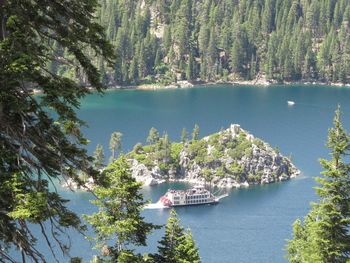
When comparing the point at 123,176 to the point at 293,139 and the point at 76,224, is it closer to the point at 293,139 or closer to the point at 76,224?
the point at 76,224

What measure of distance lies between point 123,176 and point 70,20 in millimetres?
8026

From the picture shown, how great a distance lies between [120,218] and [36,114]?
26.9 ft

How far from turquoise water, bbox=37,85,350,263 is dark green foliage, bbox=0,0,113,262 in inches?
2351

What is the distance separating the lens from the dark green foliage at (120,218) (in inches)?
693

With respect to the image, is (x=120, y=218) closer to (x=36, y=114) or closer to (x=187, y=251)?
(x=187, y=251)

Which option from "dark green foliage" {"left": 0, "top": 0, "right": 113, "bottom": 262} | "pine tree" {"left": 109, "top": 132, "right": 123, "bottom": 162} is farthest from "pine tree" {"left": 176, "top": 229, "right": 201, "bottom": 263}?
"pine tree" {"left": 109, "top": 132, "right": 123, "bottom": 162}

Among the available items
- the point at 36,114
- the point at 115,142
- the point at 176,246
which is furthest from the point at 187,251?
the point at 115,142

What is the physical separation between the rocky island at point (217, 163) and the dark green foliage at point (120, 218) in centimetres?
8686

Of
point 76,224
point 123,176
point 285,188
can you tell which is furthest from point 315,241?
point 285,188

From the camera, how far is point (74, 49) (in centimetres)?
1099

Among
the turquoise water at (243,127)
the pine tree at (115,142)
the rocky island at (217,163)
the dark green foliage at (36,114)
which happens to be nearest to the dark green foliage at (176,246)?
the dark green foliage at (36,114)

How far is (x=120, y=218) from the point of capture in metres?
18.0

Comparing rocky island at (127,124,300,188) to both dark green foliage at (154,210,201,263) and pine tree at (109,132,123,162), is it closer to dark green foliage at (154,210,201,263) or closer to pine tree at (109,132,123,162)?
pine tree at (109,132,123,162)

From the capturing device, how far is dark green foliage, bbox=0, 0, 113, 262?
30.8 feet
